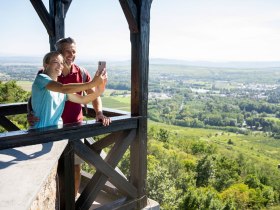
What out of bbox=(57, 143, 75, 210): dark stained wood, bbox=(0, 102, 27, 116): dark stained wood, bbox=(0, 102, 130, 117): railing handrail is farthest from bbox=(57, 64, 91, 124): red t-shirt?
bbox=(0, 102, 27, 116): dark stained wood

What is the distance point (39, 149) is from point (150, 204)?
1.72 meters

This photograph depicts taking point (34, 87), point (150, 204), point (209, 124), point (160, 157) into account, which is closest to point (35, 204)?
point (34, 87)

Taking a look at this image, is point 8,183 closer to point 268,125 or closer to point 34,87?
point 34,87

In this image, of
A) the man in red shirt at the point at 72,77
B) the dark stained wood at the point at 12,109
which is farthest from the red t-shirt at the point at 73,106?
the dark stained wood at the point at 12,109

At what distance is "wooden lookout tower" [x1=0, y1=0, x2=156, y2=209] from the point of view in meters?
2.57

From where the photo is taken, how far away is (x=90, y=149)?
107 inches

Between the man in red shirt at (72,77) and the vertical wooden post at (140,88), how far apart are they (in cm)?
44

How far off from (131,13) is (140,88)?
2.37ft

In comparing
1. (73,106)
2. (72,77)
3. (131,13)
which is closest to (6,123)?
(73,106)

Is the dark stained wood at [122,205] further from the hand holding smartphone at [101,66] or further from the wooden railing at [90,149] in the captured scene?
the hand holding smartphone at [101,66]

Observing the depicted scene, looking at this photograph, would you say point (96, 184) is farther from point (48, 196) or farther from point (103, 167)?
point (48, 196)

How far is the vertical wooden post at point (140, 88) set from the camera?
10.5ft

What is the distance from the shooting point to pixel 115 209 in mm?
3072

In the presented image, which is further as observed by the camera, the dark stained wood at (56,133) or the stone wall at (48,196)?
the dark stained wood at (56,133)
